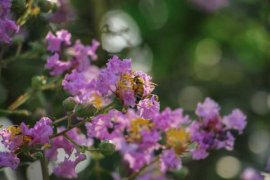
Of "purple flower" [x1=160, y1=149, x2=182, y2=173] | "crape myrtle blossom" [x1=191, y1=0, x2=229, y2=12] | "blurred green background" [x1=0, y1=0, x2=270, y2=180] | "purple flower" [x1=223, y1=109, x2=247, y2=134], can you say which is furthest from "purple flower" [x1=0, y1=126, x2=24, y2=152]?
"crape myrtle blossom" [x1=191, y1=0, x2=229, y2=12]

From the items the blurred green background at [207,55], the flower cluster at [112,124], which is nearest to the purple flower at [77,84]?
the flower cluster at [112,124]

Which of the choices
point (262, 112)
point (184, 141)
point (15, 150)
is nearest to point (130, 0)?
point (262, 112)

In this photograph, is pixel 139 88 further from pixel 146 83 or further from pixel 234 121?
pixel 234 121

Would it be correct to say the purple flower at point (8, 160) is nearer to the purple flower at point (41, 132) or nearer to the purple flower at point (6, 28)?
the purple flower at point (41, 132)

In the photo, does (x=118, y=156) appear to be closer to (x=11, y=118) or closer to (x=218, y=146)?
(x=11, y=118)

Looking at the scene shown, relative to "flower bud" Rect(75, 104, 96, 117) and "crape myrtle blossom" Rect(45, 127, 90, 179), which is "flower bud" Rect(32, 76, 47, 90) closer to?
"crape myrtle blossom" Rect(45, 127, 90, 179)

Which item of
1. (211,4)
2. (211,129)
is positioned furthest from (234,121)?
(211,4)
